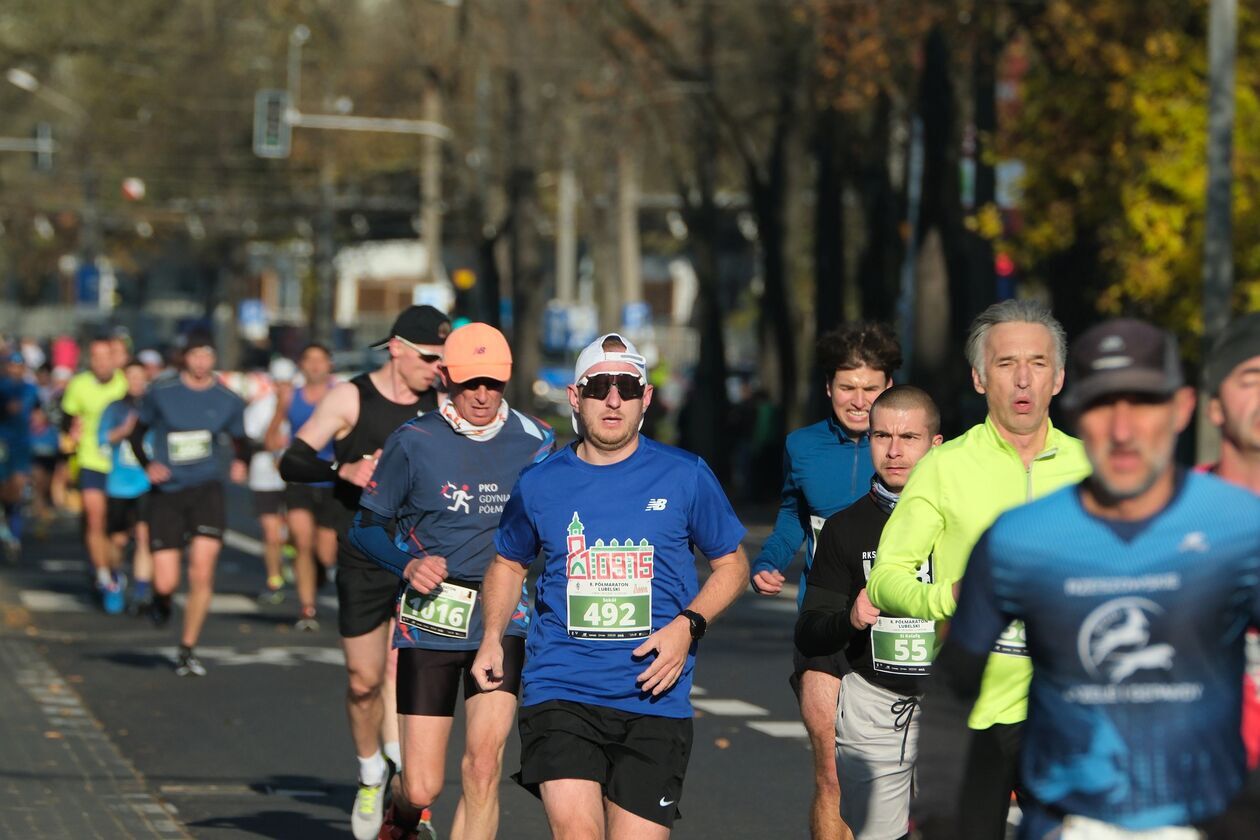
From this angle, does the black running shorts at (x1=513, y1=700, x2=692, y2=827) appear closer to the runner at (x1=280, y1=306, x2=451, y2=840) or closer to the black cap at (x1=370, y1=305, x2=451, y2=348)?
the runner at (x1=280, y1=306, x2=451, y2=840)

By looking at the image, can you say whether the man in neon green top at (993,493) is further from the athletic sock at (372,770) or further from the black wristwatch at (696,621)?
the athletic sock at (372,770)

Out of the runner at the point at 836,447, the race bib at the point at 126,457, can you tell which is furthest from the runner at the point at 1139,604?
the race bib at the point at 126,457

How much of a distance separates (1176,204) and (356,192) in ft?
160

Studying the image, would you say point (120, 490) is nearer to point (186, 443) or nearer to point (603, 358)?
point (186, 443)

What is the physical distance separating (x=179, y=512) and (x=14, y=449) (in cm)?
924

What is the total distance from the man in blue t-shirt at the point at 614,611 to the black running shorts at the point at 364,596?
2568mm

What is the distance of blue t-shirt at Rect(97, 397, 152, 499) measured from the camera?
60.8 ft

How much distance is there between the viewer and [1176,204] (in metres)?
27.7

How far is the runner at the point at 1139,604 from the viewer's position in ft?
13.5

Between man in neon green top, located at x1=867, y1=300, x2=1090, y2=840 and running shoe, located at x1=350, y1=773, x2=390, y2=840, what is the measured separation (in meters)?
3.24

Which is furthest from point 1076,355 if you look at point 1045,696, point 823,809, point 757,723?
point 757,723

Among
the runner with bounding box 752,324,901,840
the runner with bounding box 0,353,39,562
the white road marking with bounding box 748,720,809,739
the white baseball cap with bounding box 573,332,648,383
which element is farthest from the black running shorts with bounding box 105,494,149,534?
the white baseball cap with bounding box 573,332,648,383

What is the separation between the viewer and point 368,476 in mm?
8922

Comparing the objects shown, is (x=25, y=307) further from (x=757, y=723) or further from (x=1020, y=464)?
(x=1020, y=464)
